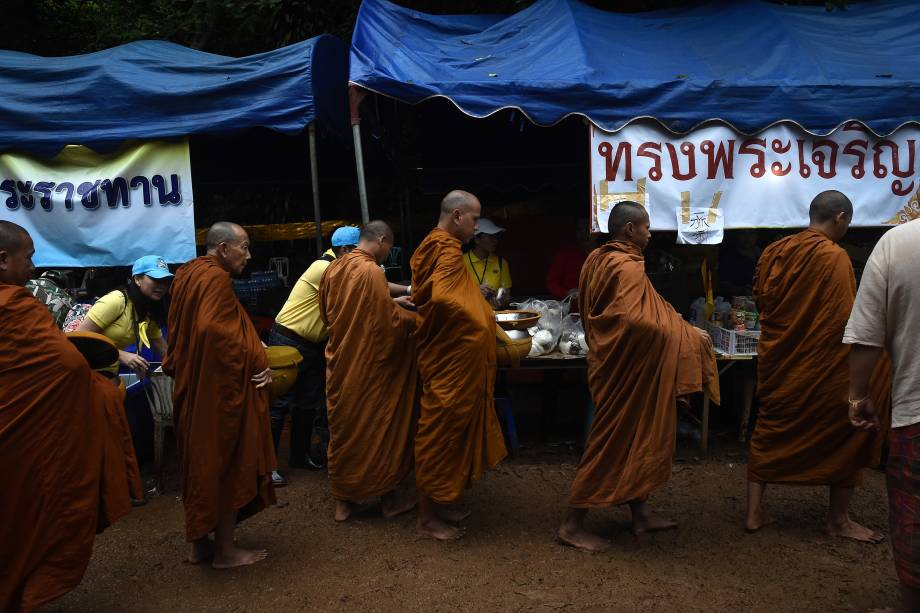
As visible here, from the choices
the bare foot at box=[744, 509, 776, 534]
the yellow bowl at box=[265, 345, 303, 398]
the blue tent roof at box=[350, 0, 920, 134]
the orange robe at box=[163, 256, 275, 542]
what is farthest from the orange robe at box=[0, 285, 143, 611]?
the bare foot at box=[744, 509, 776, 534]

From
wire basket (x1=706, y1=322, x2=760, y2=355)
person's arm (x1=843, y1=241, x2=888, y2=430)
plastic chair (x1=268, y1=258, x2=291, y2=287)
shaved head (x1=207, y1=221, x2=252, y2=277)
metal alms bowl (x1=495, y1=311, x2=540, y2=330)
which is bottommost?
wire basket (x1=706, y1=322, x2=760, y2=355)

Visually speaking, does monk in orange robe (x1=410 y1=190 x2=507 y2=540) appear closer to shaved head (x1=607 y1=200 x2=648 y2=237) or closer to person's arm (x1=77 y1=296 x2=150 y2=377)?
shaved head (x1=607 y1=200 x2=648 y2=237)

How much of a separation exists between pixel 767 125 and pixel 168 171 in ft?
14.1

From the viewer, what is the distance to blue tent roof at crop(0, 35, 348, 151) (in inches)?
205

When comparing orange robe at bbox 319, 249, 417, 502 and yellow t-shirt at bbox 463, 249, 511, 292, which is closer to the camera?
orange robe at bbox 319, 249, 417, 502

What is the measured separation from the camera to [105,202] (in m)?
5.47

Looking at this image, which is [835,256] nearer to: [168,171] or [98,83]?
[168,171]

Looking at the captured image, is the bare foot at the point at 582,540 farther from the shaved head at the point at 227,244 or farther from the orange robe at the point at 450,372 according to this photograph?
the shaved head at the point at 227,244

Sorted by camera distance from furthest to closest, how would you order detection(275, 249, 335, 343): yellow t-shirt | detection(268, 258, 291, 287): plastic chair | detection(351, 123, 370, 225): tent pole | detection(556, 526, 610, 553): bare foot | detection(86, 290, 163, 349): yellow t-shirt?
detection(268, 258, 291, 287): plastic chair, detection(275, 249, 335, 343): yellow t-shirt, detection(351, 123, 370, 225): tent pole, detection(86, 290, 163, 349): yellow t-shirt, detection(556, 526, 610, 553): bare foot

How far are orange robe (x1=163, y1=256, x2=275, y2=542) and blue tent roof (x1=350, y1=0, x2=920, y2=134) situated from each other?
204cm

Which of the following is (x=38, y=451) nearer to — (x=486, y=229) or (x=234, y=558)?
(x=234, y=558)

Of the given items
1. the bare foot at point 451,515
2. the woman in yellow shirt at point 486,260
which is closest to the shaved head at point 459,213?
the bare foot at point 451,515

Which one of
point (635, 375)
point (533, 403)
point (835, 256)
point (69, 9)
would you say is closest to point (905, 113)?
point (835, 256)

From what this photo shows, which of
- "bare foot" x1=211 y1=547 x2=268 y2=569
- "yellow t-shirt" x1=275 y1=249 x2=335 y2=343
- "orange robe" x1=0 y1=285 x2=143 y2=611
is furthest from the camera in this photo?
"yellow t-shirt" x1=275 y1=249 x2=335 y2=343
